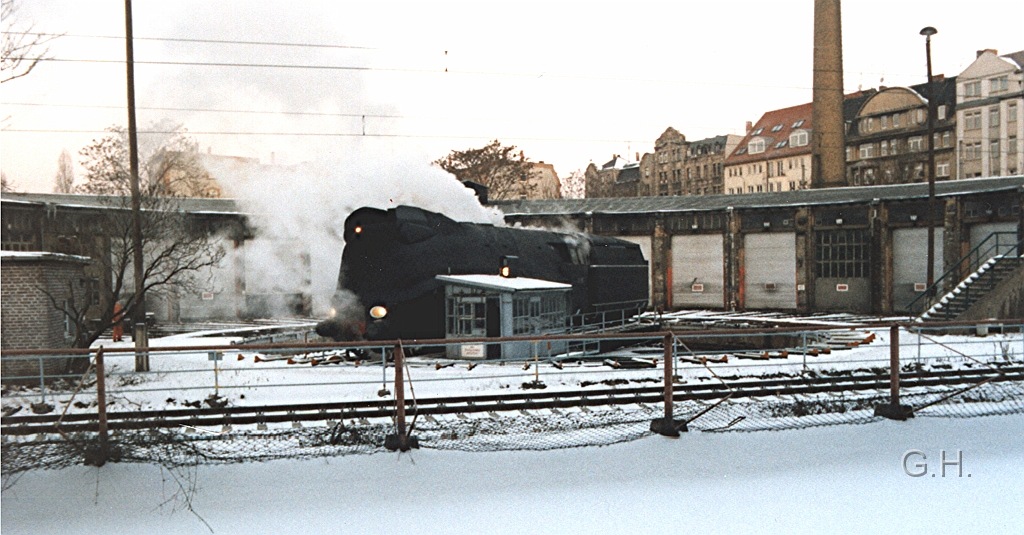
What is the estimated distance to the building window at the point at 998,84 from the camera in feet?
164

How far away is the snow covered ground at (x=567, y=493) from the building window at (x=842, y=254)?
88.1ft

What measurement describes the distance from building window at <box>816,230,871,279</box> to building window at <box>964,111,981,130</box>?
1235 inches

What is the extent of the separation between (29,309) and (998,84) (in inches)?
2497

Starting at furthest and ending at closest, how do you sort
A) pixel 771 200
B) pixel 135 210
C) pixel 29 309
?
pixel 771 200, pixel 135 210, pixel 29 309

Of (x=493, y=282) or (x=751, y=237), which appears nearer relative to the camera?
(x=493, y=282)

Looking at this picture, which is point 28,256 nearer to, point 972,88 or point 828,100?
point 828,100

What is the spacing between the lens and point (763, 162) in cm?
7394

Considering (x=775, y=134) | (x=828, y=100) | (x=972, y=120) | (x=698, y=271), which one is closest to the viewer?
(x=698, y=271)

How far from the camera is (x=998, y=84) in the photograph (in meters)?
51.2

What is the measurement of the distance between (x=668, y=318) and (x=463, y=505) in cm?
2698

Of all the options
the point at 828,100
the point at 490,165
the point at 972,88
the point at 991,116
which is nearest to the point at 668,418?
the point at 828,100

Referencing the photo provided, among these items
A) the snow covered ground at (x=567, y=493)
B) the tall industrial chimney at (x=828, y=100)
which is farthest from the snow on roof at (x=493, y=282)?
the tall industrial chimney at (x=828, y=100)

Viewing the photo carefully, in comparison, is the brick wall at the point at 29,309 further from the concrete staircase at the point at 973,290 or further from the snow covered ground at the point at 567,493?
the concrete staircase at the point at 973,290

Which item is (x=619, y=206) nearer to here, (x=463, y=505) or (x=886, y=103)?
(x=463, y=505)
